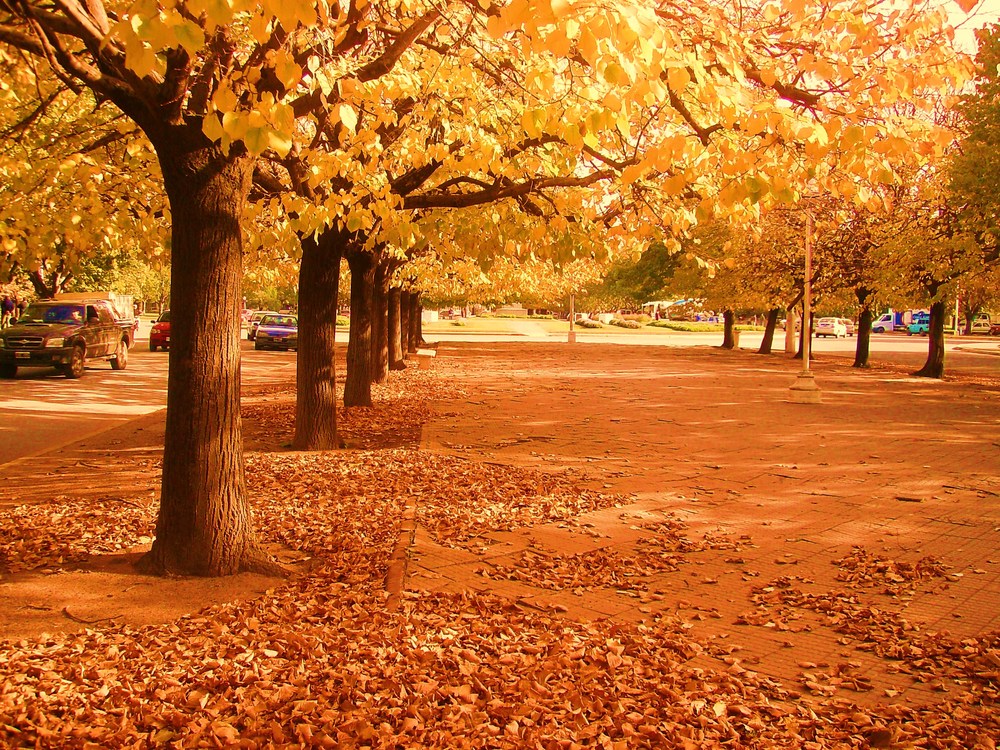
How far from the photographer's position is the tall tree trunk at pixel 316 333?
10.4 m

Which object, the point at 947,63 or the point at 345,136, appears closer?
the point at 947,63

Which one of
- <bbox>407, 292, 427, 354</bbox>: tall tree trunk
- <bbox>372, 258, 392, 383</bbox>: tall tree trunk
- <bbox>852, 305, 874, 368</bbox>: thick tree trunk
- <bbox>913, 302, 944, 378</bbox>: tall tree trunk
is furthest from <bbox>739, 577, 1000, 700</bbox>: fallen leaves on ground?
<bbox>407, 292, 427, 354</bbox>: tall tree trunk

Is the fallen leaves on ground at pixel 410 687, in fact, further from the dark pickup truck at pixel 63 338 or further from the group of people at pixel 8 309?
the group of people at pixel 8 309

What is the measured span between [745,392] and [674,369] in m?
8.12

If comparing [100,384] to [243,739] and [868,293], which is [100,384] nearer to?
[243,739]

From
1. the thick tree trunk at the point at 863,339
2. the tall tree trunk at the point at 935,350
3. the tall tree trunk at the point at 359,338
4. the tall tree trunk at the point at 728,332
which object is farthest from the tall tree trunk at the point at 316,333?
the tall tree trunk at the point at 728,332

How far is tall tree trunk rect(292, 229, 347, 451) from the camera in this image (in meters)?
10.4

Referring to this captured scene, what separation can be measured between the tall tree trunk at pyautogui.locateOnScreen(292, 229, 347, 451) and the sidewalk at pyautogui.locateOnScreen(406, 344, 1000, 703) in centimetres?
182

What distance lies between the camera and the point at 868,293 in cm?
2902

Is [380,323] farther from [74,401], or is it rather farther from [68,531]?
[68,531]

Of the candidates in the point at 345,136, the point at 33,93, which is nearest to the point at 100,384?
the point at 33,93

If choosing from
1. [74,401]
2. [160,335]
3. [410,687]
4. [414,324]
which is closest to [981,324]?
[414,324]

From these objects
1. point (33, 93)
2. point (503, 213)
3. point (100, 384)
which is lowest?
point (100, 384)

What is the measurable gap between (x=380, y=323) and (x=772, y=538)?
1346cm
